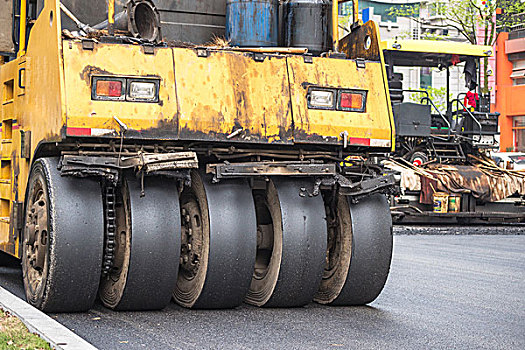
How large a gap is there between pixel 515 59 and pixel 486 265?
37503 millimetres

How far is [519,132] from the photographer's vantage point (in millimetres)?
46844

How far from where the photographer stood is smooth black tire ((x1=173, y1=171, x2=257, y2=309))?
22.0ft

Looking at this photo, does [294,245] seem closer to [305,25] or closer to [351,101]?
[351,101]

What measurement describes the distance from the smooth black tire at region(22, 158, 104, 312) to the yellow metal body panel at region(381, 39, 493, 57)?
Answer: 45.0 feet

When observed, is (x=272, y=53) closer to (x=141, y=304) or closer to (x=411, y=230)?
(x=141, y=304)

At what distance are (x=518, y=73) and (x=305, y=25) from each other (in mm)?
41104

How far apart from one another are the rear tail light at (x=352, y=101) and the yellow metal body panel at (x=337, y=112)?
0.10ft

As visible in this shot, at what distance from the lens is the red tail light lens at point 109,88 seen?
646 cm

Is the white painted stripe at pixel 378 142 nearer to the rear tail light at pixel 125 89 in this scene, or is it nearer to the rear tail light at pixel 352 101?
the rear tail light at pixel 352 101

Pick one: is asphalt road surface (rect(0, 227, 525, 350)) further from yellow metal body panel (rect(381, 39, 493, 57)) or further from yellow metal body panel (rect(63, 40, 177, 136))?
yellow metal body panel (rect(381, 39, 493, 57))

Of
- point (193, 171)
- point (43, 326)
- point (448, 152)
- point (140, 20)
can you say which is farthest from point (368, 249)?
point (448, 152)

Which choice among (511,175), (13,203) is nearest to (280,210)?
(13,203)

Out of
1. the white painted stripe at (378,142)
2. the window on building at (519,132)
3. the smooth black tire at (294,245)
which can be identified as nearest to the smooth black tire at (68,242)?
the smooth black tire at (294,245)

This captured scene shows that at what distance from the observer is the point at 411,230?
1745cm
